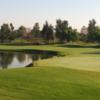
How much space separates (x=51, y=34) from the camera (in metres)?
143

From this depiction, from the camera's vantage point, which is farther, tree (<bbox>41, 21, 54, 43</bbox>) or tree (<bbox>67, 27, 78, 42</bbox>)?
tree (<bbox>41, 21, 54, 43</bbox>)

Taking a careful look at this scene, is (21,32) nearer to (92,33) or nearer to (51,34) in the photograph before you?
(51,34)

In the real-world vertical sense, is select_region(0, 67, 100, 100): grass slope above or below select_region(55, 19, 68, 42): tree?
below

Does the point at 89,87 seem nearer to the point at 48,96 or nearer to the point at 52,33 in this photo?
the point at 48,96

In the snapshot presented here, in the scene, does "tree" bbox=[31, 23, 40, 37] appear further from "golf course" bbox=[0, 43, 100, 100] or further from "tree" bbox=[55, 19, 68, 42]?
"golf course" bbox=[0, 43, 100, 100]

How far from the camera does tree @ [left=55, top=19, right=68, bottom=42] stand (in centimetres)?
13788

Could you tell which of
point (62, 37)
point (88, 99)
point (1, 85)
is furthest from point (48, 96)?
point (62, 37)

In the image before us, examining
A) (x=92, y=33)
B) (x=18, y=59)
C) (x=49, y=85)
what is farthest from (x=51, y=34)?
(x=49, y=85)

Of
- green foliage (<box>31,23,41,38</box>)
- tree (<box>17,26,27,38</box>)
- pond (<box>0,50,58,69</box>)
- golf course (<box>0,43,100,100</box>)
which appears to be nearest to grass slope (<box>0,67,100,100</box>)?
golf course (<box>0,43,100,100</box>)

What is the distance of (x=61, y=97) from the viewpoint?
16.8m

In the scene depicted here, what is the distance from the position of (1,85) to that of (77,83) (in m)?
4.48

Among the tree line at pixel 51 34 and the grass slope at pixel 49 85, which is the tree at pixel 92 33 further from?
the grass slope at pixel 49 85

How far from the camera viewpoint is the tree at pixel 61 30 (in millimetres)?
137875

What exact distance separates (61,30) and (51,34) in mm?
4595
